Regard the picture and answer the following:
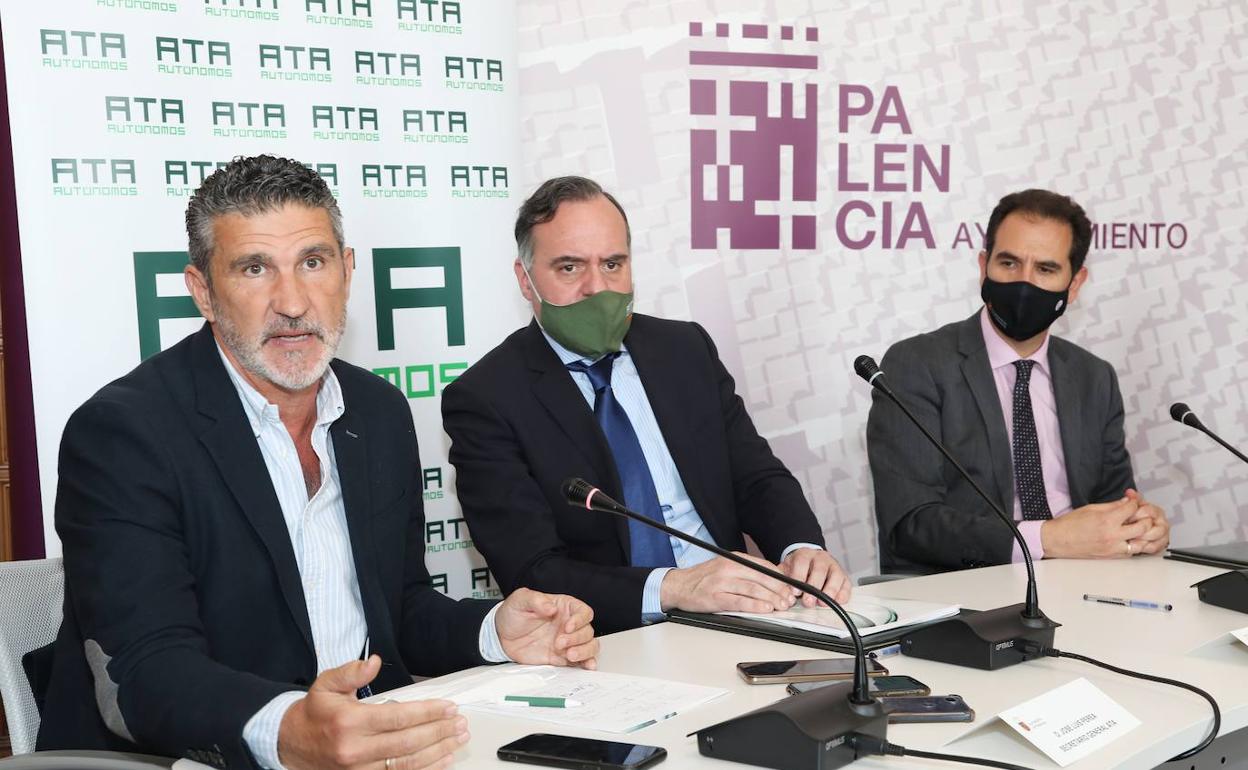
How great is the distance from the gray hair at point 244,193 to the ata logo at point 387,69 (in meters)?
1.02

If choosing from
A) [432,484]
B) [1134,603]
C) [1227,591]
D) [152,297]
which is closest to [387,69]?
[152,297]

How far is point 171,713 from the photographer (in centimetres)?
157

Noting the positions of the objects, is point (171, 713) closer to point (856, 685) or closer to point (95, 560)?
point (95, 560)

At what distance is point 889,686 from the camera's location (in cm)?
163

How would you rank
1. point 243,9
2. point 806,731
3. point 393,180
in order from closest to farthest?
point 806,731 → point 243,9 → point 393,180

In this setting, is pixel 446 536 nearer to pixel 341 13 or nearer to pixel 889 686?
pixel 341 13

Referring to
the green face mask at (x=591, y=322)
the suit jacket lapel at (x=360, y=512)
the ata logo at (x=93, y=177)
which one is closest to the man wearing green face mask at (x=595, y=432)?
the green face mask at (x=591, y=322)

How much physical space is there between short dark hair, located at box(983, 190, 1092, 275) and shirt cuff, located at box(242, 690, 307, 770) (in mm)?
2353

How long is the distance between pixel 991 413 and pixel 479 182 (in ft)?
4.89

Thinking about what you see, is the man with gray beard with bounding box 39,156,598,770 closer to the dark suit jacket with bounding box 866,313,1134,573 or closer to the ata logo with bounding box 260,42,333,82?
the ata logo with bounding box 260,42,333,82

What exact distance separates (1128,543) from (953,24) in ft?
7.07

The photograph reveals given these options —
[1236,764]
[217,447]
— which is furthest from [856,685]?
[217,447]

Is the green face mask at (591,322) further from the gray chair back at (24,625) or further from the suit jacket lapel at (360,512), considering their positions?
the gray chair back at (24,625)

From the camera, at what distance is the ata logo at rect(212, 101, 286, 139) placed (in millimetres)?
2848
